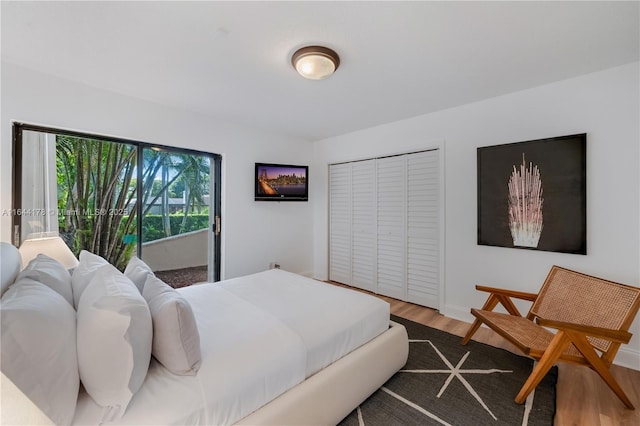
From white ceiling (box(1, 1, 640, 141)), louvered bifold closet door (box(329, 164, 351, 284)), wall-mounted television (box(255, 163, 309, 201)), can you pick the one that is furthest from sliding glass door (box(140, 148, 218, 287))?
louvered bifold closet door (box(329, 164, 351, 284))

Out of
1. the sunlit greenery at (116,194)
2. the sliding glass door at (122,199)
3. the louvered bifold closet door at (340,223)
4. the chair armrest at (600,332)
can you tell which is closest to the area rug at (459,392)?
the chair armrest at (600,332)

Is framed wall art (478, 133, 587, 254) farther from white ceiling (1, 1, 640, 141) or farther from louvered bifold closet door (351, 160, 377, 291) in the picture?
louvered bifold closet door (351, 160, 377, 291)

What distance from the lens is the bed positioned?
109 centimetres

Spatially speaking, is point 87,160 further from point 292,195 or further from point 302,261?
point 302,261

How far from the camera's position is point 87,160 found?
2746 mm

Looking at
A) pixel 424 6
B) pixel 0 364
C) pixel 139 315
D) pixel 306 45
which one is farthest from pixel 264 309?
pixel 424 6

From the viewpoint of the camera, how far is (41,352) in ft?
2.79

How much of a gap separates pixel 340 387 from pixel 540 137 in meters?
2.84

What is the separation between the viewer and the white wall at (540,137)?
2178 mm

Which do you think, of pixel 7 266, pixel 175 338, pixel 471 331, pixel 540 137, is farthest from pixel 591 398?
pixel 7 266

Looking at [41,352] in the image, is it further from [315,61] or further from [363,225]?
[363,225]

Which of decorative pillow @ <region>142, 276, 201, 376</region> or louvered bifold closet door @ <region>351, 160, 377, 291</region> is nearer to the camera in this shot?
decorative pillow @ <region>142, 276, 201, 376</region>

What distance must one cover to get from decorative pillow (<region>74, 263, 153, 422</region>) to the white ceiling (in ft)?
5.48

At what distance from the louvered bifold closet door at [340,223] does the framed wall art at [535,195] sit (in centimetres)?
194
